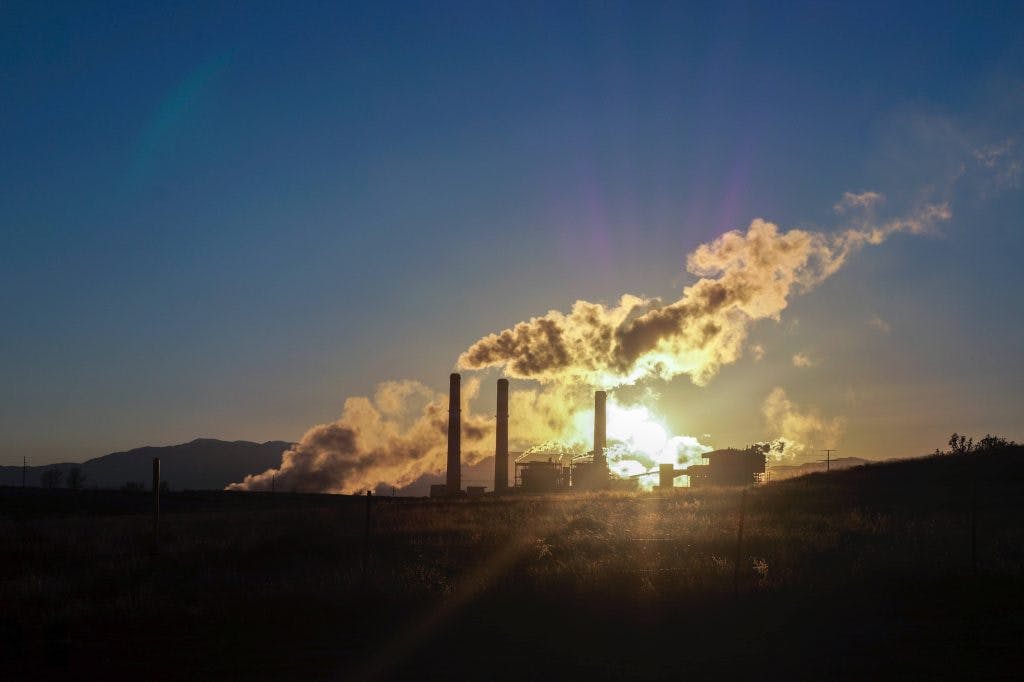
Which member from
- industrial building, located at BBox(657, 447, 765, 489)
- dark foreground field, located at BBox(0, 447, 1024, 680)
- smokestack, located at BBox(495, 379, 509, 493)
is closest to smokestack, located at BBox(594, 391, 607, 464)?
industrial building, located at BBox(657, 447, 765, 489)

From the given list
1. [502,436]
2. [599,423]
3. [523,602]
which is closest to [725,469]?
[599,423]

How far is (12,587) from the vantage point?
16078 millimetres

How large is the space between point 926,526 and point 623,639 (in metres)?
16.9

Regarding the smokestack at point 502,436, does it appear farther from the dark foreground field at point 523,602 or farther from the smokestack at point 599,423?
the dark foreground field at point 523,602

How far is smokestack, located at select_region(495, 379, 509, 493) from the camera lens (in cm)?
6931

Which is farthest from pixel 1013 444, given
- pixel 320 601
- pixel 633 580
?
pixel 320 601

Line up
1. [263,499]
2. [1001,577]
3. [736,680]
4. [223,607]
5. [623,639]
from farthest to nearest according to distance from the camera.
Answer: [263,499] < [1001,577] < [223,607] < [623,639] < [736,680]

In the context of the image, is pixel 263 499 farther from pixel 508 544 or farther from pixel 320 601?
pixel 320 601

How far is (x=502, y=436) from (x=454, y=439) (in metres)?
4.63

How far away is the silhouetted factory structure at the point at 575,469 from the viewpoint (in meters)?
65.7

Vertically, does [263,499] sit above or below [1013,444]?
below

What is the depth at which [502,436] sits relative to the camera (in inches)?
2729

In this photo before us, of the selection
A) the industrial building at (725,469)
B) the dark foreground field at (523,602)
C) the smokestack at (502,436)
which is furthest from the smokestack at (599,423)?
the dark foreground field at (523,602)

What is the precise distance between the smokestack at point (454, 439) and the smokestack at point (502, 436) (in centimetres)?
377
